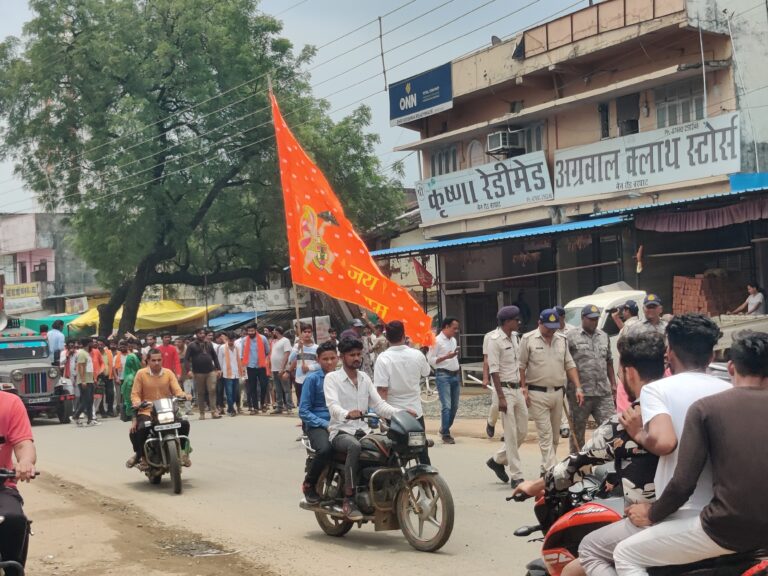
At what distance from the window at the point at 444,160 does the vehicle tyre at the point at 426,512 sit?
75.3ft

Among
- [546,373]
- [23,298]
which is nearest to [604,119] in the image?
[546,373]

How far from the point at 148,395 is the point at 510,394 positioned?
4.39 m

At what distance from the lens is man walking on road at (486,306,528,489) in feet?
33.6

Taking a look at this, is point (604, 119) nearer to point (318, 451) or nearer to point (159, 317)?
point (318, 451)

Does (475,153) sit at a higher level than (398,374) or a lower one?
higher

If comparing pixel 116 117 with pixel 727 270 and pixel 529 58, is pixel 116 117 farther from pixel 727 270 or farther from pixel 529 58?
pixel 727 270

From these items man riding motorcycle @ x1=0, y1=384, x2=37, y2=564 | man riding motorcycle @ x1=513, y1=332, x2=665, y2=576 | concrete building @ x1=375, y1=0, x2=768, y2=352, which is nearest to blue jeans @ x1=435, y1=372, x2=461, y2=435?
concrete building @ x1=375, y1=0, x2=768, y2=352

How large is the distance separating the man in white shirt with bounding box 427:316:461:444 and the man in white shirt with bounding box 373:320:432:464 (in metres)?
4.56

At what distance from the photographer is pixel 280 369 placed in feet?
69.3

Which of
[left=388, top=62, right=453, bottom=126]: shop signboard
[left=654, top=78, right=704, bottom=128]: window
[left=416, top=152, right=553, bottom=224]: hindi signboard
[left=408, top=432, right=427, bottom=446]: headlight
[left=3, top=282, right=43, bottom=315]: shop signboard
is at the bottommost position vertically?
[left=408, top=432, right=427, bottom=446]: headlight

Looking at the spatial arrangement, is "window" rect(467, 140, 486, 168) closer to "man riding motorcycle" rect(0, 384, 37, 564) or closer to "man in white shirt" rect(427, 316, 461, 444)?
"man in white shirt" rect(427, 316, 461, 444)

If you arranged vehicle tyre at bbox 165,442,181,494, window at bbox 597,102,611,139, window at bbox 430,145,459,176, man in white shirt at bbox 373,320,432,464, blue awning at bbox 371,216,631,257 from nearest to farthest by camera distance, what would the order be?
man in white shirt at bbox 373,320,432,464 < vehicle tyre at bbox 165,442,181,494 < blue awning at bbox 371,216,631,257 < window at bbox 597,102,611,139 < window at bbox 430,145,459,176

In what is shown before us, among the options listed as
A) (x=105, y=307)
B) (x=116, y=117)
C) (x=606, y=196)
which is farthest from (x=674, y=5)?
(x=105, y=307)

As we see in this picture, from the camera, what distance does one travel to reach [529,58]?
26.6 metres
